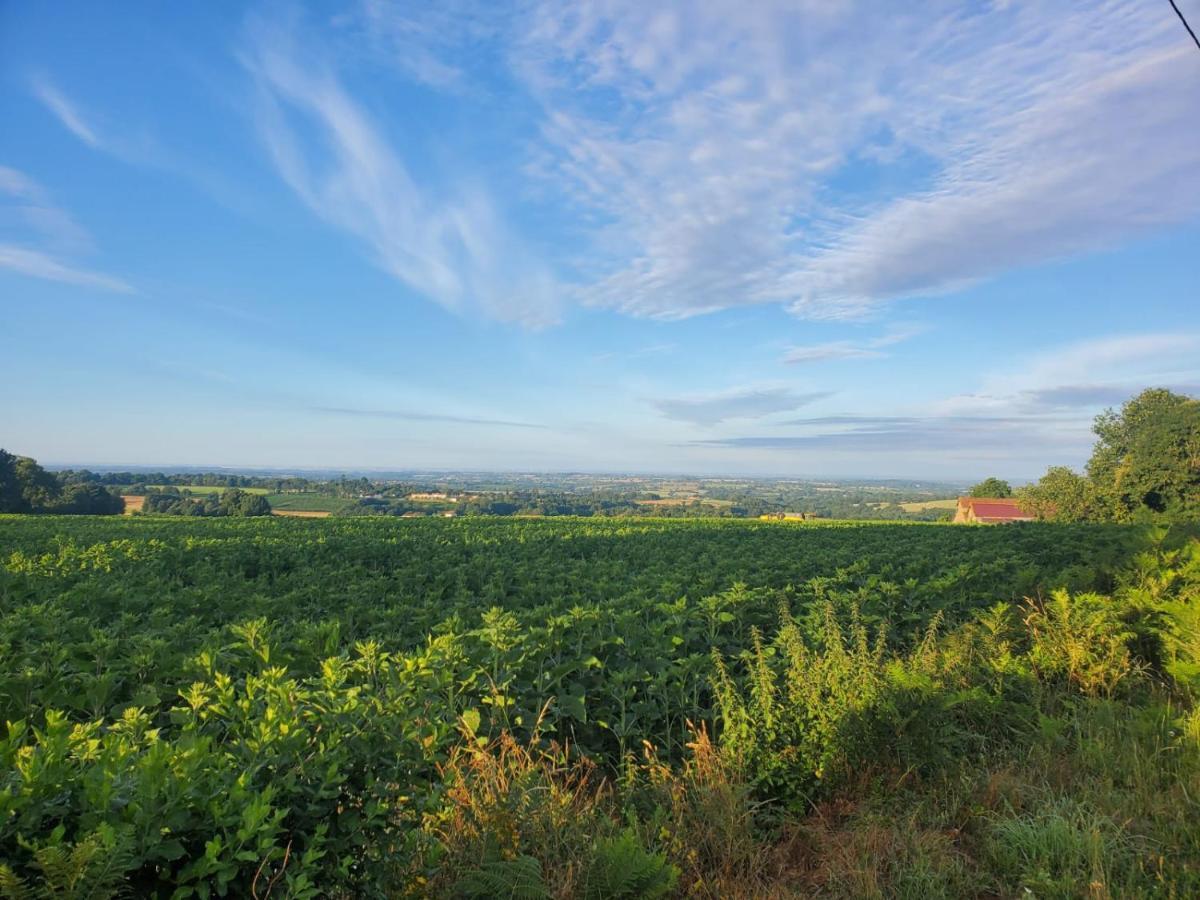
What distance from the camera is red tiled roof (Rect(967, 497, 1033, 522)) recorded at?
65812 mm

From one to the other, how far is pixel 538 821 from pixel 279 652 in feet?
9.05

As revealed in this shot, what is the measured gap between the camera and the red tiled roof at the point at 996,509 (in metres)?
65.8

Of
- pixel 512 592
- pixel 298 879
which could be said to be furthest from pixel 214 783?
pixel 512 592

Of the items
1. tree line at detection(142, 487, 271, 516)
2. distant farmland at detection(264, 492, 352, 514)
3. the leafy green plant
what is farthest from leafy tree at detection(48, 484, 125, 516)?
the leafy green plant

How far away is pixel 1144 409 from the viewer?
5488cm

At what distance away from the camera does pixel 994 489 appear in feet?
298

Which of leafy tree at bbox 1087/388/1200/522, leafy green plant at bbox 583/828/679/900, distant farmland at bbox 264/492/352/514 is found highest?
leafy tree at bbox 1087/388/1200/522

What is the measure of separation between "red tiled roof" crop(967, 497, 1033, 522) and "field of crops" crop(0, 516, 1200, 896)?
6553 centimetres

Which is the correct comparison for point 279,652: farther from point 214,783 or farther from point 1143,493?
point 1143,493

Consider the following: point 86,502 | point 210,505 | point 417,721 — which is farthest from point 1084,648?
point 86,502

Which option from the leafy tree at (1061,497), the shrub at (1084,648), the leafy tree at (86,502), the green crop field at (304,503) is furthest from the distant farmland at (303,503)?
the leafy tree at (1061,497)

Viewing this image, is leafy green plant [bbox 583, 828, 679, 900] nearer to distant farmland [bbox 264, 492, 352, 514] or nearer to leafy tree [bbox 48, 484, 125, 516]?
distant farmland [bbox 264, 492, 352, 514]

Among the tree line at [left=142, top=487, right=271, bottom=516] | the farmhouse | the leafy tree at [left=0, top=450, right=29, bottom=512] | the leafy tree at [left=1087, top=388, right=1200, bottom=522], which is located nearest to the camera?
the leafy tree at [left=1087, top=388, right=1200, bottom=522]

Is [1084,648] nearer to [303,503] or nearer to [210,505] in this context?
[210,505]
